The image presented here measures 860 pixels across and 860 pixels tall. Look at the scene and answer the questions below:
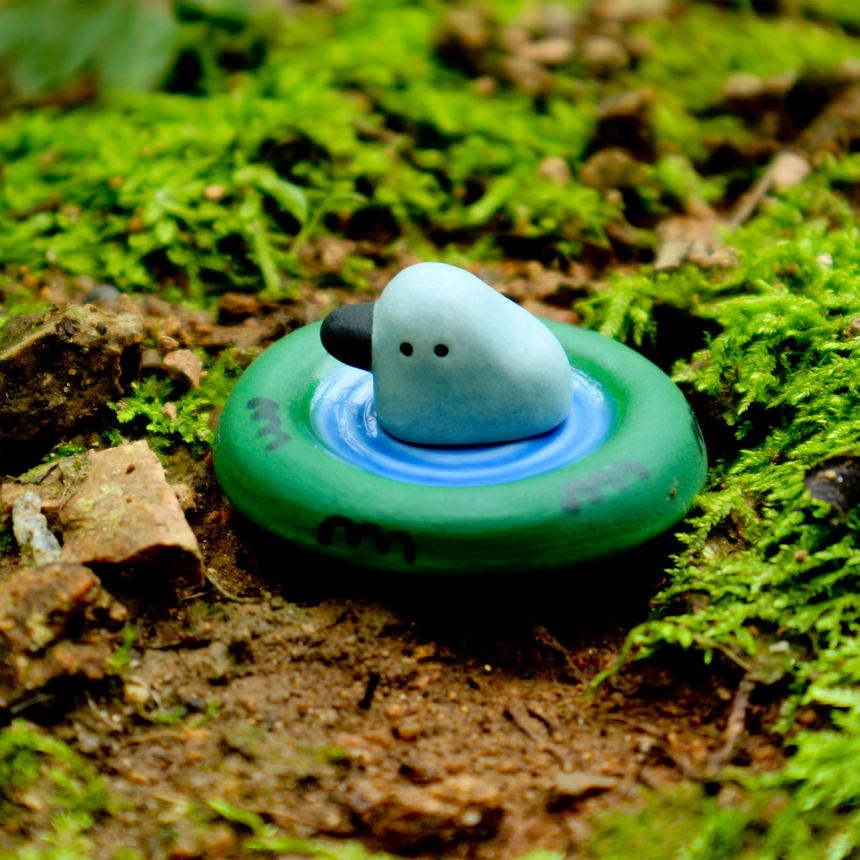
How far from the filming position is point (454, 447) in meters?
2.46

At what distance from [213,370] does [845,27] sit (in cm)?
609

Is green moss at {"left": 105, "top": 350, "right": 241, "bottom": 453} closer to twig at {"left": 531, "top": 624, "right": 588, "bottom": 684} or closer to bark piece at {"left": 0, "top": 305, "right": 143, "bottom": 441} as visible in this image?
bark piece at {"left": 0, "top": 305, "right": 143, "bottom": 441}

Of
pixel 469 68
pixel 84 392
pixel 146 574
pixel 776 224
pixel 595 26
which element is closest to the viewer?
pixel 146 574

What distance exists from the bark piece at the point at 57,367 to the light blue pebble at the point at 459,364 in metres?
0.97

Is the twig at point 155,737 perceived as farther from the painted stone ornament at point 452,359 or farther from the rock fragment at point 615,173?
the rock fragment at point 615,173

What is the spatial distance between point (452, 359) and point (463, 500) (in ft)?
1.41

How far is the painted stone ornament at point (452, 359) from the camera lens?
2.30 meters

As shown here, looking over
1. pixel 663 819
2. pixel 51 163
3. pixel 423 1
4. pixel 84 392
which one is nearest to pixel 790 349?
pixel 663 819

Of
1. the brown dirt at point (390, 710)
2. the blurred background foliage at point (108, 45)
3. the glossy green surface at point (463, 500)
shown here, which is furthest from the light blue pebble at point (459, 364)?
the blurred background foliage at point (108, 45)

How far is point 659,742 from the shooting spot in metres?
2.03

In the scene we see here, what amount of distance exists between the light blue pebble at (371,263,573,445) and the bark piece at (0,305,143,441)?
971 millimetres

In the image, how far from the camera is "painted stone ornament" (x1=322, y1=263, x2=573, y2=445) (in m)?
2.30

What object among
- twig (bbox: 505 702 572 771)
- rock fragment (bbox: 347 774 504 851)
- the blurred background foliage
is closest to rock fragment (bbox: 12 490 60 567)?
rock fragment (bbox: 347 774 504 851)

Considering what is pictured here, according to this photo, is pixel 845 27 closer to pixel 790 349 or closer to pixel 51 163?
pixel 790 349
